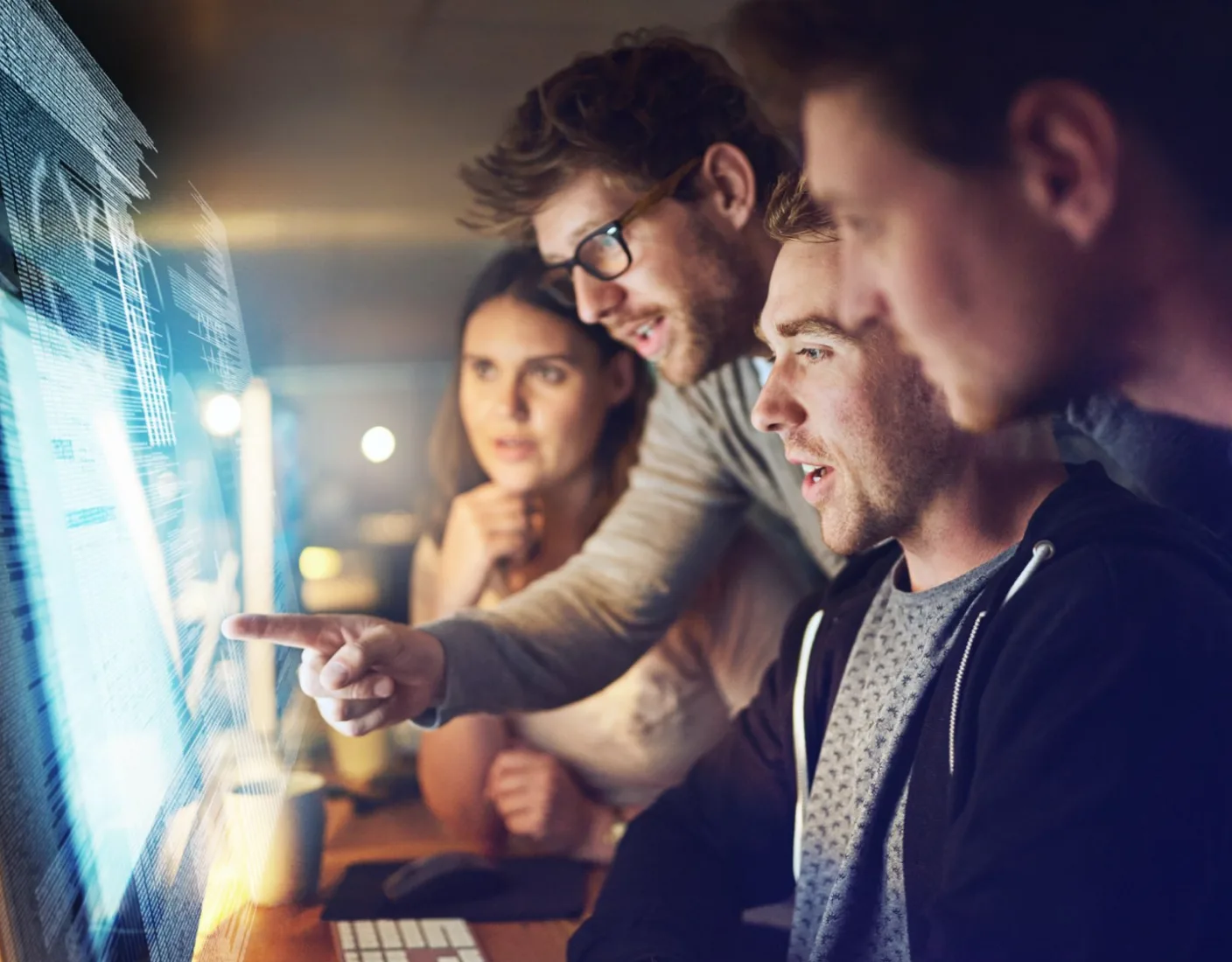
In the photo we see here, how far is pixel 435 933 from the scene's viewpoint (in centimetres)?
116

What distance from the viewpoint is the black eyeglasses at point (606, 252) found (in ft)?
3.81

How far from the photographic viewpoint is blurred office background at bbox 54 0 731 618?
3.63ft

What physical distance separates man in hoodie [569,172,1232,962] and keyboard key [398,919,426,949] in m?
0.17

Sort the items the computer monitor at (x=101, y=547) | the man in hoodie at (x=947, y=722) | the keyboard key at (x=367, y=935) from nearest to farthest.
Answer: the computer monitor at (x=101, y=547) → the man in hoodie at (x=947, y=722) → the keyboard key at (x=367, y=935)

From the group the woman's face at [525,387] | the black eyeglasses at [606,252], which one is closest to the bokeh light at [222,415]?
the woman's face at [525,387]

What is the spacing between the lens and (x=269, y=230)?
3.69 ft

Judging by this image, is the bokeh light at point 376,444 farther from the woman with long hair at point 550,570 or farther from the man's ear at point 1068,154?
the man's ear at point 1068,154

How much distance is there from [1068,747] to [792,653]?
13.1 inches

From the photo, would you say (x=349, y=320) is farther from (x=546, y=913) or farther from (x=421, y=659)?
(x=546, y=913)

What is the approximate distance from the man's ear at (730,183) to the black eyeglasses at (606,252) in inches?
0.7

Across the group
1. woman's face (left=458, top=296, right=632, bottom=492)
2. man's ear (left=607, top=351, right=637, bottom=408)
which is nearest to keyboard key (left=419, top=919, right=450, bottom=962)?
woman's face (left=458, top=296, right=632, bottom=492)

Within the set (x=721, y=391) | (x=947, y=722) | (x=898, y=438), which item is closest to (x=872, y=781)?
(x=947, y=722)

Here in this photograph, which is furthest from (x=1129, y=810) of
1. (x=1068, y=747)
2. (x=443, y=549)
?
(x=443, y=549)

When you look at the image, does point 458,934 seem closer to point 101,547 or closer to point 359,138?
point 101,547
